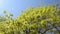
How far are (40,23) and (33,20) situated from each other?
32 centimetres

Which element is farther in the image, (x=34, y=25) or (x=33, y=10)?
(x=33, y=10)

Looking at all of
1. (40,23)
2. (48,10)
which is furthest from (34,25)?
(48,10)

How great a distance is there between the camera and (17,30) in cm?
811

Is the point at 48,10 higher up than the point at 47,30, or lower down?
higher up

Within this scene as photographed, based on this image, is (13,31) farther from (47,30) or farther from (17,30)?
(47,30)

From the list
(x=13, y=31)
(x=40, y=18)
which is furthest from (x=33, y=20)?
(x=13, y=31)

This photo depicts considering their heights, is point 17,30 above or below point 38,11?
below

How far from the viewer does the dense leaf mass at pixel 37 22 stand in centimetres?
799

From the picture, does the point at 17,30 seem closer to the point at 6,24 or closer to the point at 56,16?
the point at 6,24

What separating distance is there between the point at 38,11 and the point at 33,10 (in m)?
0.37

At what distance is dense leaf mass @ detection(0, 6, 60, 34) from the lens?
7988mm

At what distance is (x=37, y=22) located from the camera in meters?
8.07

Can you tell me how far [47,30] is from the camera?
8383mm

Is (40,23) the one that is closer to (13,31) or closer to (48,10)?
(48,10)
